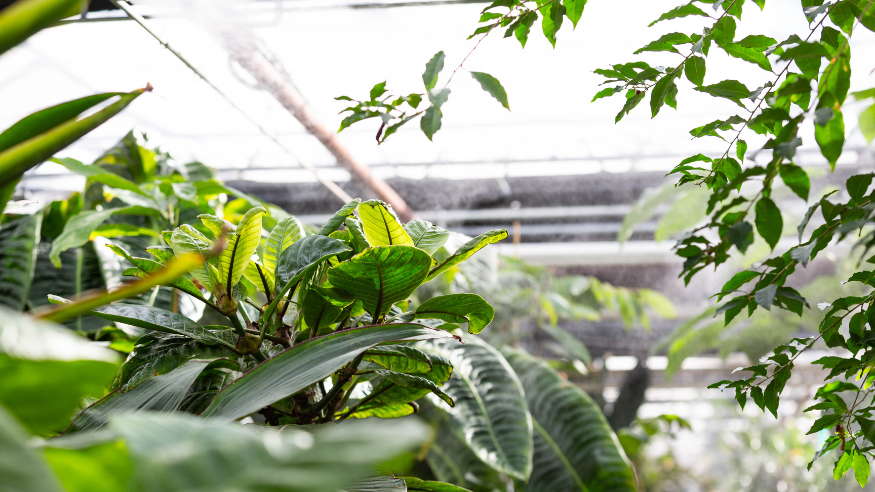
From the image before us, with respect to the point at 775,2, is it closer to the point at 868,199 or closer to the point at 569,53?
the point at 569,53

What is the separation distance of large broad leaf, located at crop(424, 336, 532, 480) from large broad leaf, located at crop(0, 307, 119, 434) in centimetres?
64

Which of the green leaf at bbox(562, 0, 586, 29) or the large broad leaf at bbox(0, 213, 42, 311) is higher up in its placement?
the green leaf at bbox(562, 0, 586, 29)

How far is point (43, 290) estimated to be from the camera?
1268mm

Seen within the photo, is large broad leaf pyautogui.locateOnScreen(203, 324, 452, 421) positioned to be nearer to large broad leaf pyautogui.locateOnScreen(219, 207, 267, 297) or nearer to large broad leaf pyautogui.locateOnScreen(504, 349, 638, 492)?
large broad leaf pyautogui.locateOnScreen(219, 207, 267, 297)

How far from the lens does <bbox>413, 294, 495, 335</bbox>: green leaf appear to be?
553mm

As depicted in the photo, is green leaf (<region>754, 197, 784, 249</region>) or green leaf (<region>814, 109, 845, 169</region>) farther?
green leaf (<region>754, 197, 784, 249</region>)

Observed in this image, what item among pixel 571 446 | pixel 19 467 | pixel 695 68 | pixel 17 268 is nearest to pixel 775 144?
pixel 695 68

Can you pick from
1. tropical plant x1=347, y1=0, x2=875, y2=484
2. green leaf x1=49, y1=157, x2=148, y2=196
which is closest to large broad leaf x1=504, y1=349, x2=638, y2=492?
tropical plant x1=347, y1=0, x2=875, y2=484

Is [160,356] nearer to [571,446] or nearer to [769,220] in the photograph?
[769,220]

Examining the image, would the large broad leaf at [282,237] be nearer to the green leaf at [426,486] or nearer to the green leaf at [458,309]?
the green leaf at [458,309]

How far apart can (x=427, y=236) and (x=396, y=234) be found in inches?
1.5

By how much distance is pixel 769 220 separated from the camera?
1.74 feet

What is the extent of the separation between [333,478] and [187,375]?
0.36m

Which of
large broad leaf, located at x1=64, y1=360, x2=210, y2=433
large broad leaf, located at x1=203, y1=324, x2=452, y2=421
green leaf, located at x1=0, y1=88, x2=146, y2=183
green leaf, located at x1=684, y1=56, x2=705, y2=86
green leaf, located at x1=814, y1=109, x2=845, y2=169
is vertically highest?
green leaf, located at x1=0, y1=88, x2=146, y2=183
